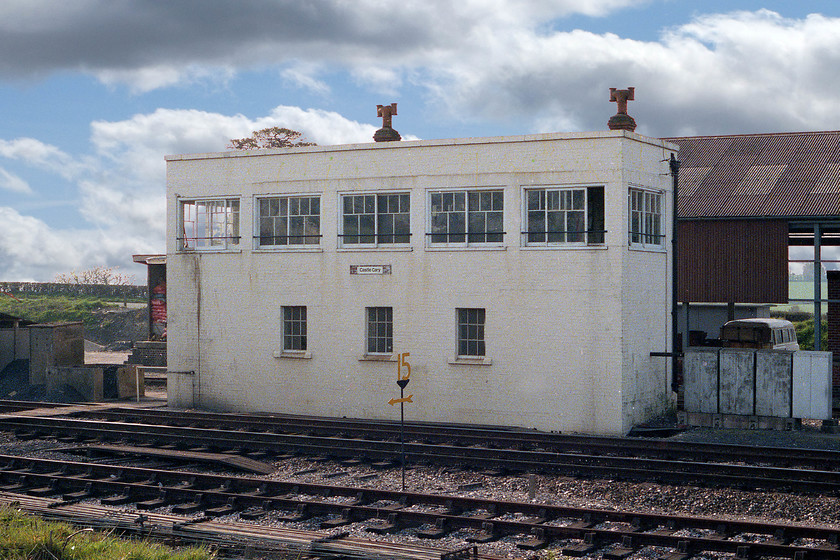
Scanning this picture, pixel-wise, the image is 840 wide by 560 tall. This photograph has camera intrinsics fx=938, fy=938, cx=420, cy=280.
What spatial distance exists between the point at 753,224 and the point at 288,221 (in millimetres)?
13017

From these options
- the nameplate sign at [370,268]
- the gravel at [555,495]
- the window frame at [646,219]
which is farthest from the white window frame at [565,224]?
the gravel at [555,495]

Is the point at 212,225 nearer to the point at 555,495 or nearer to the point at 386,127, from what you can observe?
the point at 386,127

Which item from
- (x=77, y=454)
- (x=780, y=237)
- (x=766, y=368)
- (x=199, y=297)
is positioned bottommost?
(x=77, y=454)

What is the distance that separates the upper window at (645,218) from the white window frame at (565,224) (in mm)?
871

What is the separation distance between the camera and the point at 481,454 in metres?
16.7

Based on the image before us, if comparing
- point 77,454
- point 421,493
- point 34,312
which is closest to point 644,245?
point 421,493

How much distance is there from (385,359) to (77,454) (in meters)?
7.31

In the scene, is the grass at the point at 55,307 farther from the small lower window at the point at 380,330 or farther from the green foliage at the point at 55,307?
the small lower window at the point at 380,330

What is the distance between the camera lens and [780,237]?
26172mm

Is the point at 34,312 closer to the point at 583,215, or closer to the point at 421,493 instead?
the point at 583,215

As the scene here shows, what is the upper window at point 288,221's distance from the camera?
77.4ft

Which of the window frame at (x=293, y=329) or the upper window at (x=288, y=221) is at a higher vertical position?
the upper window at (x=288, y=221)

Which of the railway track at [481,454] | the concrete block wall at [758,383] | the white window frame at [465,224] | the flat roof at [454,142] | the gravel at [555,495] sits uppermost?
the flat roof at [454,142]

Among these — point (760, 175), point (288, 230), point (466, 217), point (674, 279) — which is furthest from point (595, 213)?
point (760, 175)
